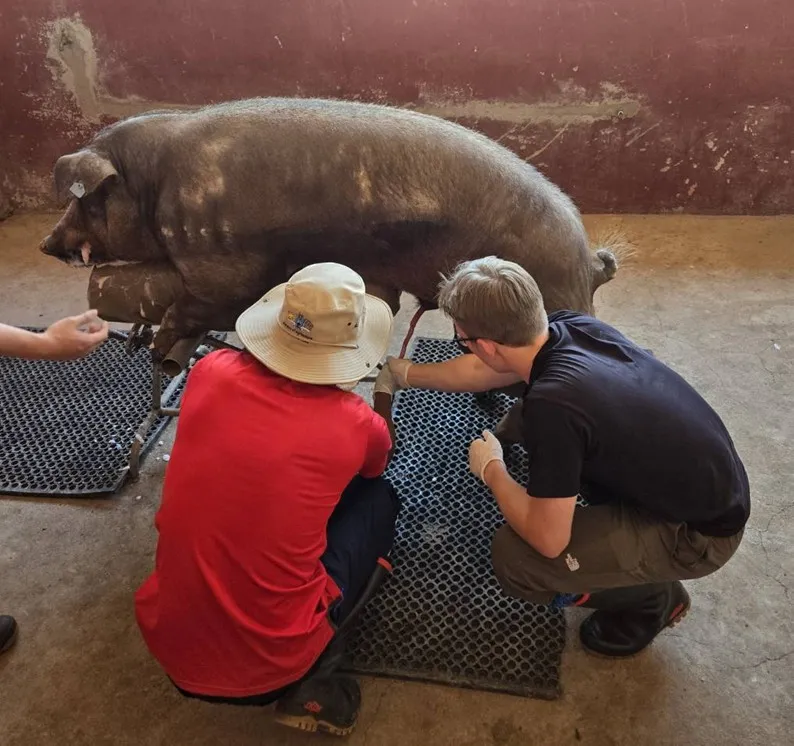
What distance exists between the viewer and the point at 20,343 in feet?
5.75

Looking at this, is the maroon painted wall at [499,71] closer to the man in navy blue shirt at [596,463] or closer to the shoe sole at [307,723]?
the man in navy blue shirt at [596,463]

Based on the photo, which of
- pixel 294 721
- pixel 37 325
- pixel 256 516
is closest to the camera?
pixel 256 516

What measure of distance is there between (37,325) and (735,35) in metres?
3.76

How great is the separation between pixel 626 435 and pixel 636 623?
0.68m

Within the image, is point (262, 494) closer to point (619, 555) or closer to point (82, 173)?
point (619, 555)

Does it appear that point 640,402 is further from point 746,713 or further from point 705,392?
point 705,392

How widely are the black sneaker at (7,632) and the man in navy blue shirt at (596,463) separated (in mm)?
1392

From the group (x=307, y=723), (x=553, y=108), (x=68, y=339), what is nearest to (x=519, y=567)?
(x=307, y=723)

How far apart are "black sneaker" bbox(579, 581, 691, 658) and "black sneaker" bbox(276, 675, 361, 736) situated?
692 millimetres

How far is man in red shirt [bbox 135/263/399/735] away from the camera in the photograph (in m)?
1.39

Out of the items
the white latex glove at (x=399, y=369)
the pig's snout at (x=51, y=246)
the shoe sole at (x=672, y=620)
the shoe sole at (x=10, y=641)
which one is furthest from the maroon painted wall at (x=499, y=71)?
the shoe sole at (x=10, y=641)

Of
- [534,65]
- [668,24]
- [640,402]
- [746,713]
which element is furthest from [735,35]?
[746,713]

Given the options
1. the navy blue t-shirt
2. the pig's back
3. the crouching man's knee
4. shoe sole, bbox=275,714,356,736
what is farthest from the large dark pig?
shoe sole, bbox=275,714,356,736

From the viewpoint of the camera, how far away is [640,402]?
1475mm
